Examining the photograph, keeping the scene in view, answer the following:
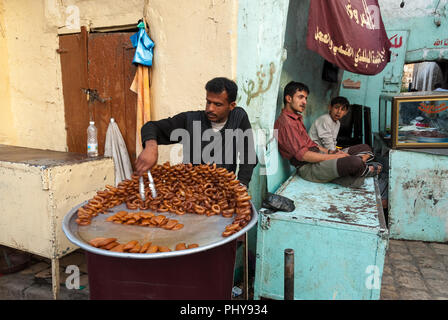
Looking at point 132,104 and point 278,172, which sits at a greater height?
point 132,104

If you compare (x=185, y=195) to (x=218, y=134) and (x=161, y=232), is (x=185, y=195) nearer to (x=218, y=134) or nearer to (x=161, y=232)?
(x=161, y=232)

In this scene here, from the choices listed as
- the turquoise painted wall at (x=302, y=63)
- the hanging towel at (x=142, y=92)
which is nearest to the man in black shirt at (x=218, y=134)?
the hanging towel at (x=142, y=92)

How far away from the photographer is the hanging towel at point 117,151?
11.8ft

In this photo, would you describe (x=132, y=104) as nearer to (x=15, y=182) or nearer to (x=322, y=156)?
(x=15, y=182)

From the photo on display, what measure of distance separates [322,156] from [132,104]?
90.5 inches

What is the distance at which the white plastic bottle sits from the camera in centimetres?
344

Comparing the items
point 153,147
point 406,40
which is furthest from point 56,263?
point 406,40

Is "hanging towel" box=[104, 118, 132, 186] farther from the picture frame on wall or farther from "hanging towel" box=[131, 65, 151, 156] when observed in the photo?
the picture frame on wall

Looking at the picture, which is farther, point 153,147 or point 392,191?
point 392,191

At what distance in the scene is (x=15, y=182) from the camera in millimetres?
2996

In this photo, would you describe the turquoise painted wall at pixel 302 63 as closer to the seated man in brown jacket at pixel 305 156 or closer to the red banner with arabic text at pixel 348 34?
the seated man in brown jacket at pixel 305 156

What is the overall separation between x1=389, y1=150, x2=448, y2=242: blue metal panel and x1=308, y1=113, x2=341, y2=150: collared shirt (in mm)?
791

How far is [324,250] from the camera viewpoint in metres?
2.48

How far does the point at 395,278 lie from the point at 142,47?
12.1ft
